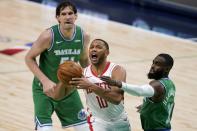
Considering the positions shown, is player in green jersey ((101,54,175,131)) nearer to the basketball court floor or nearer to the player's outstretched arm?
the player's outstretched arm

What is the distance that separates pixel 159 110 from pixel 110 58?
6.43m

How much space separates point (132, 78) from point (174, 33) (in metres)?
4.44

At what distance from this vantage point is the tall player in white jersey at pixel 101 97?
6059 millimetres

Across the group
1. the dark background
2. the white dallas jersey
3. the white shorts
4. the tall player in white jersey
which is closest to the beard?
the tall player in white jersey

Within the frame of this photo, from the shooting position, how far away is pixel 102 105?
20.3ft

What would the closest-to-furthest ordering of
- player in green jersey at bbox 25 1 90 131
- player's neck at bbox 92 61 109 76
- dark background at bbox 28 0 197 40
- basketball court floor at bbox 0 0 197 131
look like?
player's neck at bbox 92 61 109 76, player in green jersey at bbox 25 1 90 131, basketball court floor at bbox 0 0 197 131, dark background at bbox 28 0 197 40

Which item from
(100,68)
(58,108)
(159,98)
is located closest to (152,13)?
(58,108)

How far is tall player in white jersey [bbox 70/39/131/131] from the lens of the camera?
19.9 ft

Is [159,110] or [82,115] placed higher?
[159,110]

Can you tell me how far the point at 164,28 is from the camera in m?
15.7

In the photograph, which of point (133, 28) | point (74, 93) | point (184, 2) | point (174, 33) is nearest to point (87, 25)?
point (133, 28)

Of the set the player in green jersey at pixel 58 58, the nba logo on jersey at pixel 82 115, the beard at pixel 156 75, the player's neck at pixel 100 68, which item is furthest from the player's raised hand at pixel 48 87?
the beard at pixel 156 75

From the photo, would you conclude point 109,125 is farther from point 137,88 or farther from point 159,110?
point 137,88

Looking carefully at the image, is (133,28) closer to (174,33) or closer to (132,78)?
(174,33)
